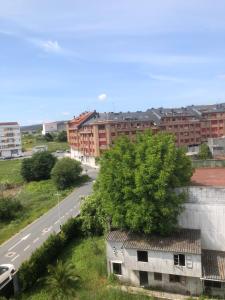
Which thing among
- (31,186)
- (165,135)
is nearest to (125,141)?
(165,135)

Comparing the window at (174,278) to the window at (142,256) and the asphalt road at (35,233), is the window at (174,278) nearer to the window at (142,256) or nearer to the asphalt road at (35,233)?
the window at (142,256)

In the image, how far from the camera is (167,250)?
25828 mm

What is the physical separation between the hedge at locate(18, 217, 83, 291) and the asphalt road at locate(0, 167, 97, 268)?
3035 mm

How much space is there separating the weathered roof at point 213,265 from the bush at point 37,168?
53.7 meters

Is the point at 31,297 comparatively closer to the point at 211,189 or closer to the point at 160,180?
the point at 160,180

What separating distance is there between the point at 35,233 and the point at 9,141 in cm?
10240

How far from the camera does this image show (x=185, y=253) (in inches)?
997

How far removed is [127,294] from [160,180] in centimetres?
914

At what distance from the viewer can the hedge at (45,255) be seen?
→ 27.2m

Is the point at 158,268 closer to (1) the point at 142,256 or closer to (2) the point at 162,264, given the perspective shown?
(2) the point at 162,264

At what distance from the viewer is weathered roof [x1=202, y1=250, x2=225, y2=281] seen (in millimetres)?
24469

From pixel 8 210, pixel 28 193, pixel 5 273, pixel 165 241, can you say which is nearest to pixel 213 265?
pixel 165 241

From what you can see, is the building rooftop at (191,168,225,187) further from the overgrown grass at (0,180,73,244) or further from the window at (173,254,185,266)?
the overgrown grass at (0,180,73,244)

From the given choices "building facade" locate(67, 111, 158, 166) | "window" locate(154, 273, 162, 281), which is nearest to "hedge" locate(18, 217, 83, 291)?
"window" locate(154, 273, 162, 281)
